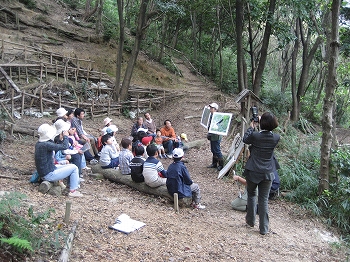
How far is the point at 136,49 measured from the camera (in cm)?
1478

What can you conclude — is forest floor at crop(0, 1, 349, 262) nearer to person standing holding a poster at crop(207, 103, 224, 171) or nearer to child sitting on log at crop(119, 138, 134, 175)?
child sitting on log at crop(119, 138, 134, 175)

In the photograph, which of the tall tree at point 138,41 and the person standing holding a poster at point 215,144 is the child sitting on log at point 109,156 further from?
the tall tree at point 138,41

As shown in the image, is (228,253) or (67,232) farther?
(228,253)

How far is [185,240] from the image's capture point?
4793mm

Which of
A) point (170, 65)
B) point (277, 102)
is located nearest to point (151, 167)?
point (277, 102)

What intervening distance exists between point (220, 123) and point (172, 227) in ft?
12.4

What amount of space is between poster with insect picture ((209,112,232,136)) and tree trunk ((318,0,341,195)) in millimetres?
2221

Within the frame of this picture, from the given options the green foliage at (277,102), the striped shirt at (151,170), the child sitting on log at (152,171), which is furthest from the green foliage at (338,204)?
the green foliage at (277,102)

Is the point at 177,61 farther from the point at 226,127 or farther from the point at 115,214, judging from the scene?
the point at 115,214

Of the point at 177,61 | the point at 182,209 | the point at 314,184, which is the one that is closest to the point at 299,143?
the point at 314,184

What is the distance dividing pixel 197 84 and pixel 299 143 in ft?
39.5

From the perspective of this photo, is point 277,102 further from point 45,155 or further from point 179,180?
point 45,155

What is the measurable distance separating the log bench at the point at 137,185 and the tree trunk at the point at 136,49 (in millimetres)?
8278

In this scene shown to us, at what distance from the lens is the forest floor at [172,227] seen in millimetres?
4320
